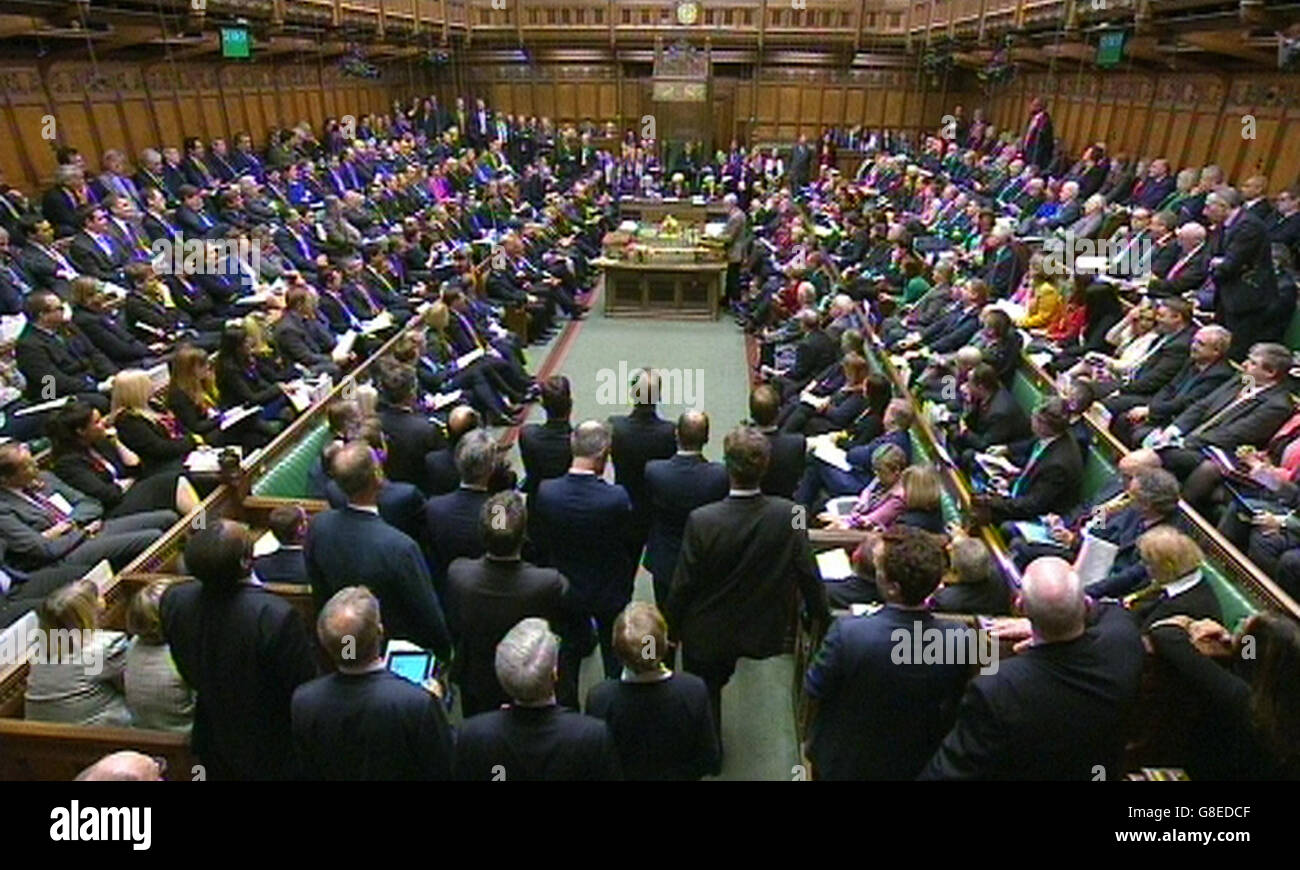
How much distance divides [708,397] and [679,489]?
4878 millimetres

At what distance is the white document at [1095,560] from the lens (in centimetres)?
390

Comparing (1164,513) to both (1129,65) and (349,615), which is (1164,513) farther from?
(1129,65)

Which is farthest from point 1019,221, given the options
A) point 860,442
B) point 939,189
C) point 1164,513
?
point 1164,513

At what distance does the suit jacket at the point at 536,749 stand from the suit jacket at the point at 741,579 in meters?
1.17

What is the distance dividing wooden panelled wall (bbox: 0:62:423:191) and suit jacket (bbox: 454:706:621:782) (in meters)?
10.9

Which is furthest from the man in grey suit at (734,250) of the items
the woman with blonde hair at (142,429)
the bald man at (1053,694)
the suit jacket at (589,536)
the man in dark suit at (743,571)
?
the bald man at (1053,694)

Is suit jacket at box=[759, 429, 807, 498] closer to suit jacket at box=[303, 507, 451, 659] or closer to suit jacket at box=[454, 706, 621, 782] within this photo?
suit jacket at box=[303, 507, 451, 659]

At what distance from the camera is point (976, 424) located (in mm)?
5695

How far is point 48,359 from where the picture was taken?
632cm

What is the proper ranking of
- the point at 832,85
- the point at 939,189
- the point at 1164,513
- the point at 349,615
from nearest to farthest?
the point at 349,615
the point at 1164,513
the point at 939,189
the point at 832,85

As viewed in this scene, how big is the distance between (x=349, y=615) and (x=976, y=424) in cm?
446

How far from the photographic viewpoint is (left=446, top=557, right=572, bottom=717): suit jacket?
3.03m

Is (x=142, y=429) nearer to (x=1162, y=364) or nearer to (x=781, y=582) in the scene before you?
(x=781, y=582)
